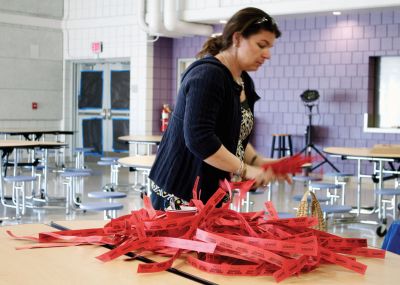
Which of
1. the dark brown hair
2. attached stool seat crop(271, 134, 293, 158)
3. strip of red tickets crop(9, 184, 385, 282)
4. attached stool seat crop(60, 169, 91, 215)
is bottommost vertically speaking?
attached stool seat crop(60, 169, 91, 215)

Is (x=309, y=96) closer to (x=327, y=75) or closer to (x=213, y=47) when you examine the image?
(x=327, y=75)

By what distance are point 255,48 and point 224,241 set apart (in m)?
0.98

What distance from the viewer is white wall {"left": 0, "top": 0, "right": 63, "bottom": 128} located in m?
15.0

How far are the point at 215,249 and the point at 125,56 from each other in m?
13.5

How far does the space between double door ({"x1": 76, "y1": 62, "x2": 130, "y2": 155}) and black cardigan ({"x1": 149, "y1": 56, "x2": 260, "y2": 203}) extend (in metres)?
12.9

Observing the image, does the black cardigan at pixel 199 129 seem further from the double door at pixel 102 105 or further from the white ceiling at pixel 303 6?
the double door at pixel 102 105

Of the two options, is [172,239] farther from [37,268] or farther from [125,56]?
[125,56]

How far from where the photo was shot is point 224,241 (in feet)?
5.65

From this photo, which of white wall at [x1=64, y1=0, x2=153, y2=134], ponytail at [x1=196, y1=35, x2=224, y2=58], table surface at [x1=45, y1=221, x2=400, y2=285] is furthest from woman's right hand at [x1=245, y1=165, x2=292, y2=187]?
white wall at [x1=64, y1=0, x2=153, y2=134]

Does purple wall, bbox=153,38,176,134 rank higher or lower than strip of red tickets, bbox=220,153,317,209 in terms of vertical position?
higher

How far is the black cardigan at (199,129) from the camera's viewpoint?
236 cm

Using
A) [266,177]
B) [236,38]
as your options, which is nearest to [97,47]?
[236,38]

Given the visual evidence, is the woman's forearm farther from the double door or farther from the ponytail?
the double door

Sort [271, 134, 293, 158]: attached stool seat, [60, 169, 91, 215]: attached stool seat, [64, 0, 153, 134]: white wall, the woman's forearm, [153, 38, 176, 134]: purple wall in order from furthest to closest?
[153, 38, 176, 134]: purple wall
[64, 0, 153, 134]: white wall
[271, 134, 293, 158]: attached stool seat
[60, 169, 91, 215]: attached stool seat
the woman's forearm
